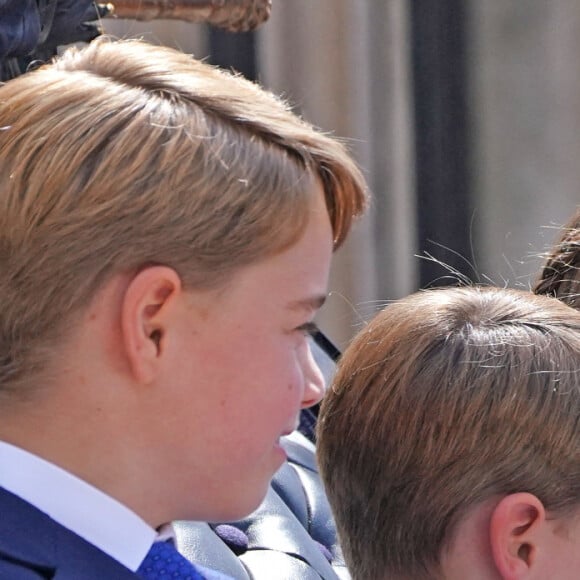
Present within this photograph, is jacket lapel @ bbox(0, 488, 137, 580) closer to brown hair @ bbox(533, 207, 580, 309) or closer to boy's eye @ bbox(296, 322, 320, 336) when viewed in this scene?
boy's eye @ bbox(296, 322, 320, 336)

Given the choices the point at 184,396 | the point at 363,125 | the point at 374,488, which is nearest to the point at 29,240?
the point at 184,396

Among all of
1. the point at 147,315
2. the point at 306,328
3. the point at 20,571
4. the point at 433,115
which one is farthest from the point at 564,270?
the point at 433,115

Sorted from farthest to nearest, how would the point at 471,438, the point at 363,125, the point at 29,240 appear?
1. the point at 363,125
2. the point at 471,438
3. the point at 29,240

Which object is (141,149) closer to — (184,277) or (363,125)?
(184,277)

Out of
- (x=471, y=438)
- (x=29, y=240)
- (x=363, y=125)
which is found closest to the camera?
(x=29, y=240)

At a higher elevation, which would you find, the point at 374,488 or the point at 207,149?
the point at 207,149

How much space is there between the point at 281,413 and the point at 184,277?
15 cm

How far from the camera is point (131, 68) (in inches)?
46.9

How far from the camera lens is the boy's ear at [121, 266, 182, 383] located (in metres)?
1.10

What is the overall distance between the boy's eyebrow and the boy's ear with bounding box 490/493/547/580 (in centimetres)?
28

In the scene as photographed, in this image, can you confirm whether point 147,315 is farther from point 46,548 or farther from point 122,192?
point 46,548

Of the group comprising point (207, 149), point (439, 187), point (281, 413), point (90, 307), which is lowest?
point (439, 187)

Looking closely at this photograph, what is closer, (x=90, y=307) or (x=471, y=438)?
(x=90, y=307)

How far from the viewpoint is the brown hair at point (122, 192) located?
1.10m
